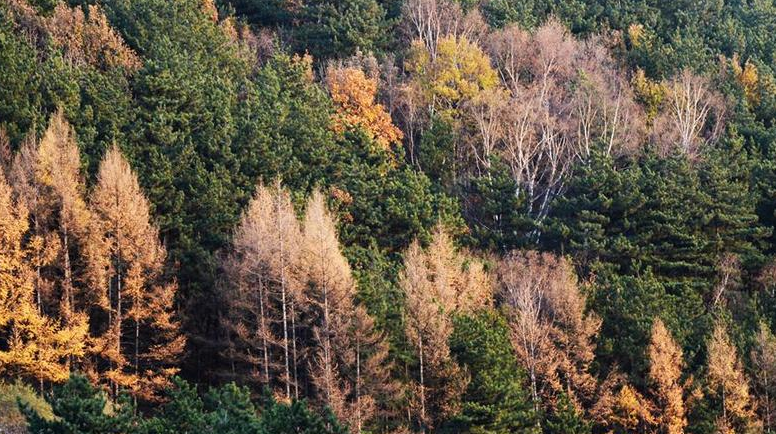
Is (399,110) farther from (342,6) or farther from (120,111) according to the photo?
(120,111)

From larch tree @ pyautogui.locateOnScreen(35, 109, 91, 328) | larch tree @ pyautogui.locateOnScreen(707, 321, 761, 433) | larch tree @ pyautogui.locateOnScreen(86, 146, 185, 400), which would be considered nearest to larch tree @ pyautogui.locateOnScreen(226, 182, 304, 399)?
larch tree @ pyautogui.locateOnScreen(86, 146, 185, 400)

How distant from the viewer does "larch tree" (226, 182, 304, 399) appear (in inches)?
1497

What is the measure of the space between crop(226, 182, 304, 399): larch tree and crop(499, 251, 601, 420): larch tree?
9.23m

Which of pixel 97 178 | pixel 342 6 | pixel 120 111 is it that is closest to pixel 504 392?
pixel 97 178

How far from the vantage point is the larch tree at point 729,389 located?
39.2m

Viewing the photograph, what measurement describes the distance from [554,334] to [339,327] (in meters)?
9.82

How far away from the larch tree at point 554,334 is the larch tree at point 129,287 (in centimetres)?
1375

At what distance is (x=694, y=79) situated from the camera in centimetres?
6100

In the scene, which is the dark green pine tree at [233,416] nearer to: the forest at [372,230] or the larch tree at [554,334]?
the forest at [372,230]

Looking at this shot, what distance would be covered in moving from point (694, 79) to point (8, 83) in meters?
38.9

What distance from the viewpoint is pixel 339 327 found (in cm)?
3706

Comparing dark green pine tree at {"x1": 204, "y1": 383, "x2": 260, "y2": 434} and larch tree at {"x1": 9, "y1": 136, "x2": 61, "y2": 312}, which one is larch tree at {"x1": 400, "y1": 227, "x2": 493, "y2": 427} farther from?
larch tree at {"x1": 9, "y1": 136, "x2": 61, "y2": 312}

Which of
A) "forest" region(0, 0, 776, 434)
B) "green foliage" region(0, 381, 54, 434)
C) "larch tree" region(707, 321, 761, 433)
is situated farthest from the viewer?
"larch tree" region(707, 321, 761, 433)

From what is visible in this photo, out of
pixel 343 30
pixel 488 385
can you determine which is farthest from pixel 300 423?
pixel 343 30
